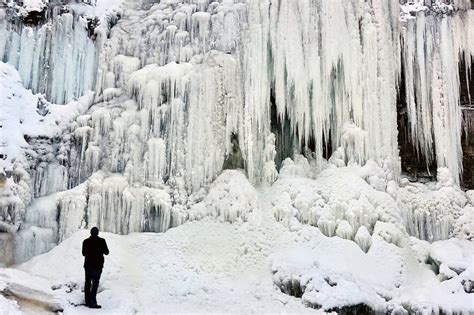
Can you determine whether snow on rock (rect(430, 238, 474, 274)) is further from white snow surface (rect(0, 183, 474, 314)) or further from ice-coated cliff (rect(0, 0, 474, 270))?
ice-coated cliff (rect(0, 0, 474, 270))

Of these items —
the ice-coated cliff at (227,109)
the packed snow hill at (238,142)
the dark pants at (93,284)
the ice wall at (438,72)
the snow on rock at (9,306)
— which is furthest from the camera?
the ice wall at (438,72)

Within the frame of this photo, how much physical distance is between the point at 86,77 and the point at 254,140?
159 inches

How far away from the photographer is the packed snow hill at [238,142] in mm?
12305

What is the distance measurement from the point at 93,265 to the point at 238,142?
16.5ft

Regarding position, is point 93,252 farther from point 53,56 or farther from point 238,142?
point 53,56

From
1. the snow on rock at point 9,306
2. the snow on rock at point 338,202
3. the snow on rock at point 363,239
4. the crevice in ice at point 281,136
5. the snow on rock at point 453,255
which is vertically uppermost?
the crevice in ice at point 281,136

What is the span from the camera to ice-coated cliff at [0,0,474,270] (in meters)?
13.1

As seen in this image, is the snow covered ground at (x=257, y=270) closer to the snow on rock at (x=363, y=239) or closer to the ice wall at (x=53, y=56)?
the snow on rock at (x=363, y=239)

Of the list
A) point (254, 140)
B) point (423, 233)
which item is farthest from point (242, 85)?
point (423, 233)

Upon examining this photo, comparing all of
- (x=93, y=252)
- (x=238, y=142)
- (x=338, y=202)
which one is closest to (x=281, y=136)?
(x=238, y=142)

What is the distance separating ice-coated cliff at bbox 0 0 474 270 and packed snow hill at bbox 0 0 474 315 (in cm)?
3

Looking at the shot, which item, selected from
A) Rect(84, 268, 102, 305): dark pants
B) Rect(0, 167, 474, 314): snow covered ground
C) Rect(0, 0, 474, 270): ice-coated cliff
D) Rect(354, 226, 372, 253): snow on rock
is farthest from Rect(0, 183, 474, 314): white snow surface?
Rect(0, 0, 474, 270): ice-coated cliff

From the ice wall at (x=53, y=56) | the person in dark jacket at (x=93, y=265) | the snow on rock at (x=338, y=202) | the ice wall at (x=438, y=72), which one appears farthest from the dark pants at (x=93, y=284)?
the ice wall at (x=438, y=72)

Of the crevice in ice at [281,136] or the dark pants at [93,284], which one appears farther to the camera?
the crevice in ice at [281,136]
